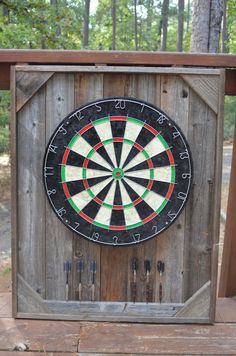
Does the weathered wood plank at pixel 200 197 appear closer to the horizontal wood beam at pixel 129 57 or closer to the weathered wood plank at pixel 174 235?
the weathered wood plank at pixel 174 235

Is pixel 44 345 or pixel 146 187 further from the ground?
pixel 146 187

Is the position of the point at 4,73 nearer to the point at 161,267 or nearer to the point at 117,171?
the point at 117,171

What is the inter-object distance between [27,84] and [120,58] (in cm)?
66

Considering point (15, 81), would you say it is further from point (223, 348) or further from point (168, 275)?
point (223, 348)

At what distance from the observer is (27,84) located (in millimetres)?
2943

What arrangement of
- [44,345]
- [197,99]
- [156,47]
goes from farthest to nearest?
[156,47], [197,99], [44,345]

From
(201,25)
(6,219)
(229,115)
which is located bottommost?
(6,219)

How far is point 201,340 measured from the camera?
2.85m

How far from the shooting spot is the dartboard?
9.58 feet

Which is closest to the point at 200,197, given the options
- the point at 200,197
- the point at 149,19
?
the point at 200,197

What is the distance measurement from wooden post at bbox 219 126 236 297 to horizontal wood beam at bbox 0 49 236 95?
757 millimetres

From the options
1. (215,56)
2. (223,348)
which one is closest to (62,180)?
(215,56)

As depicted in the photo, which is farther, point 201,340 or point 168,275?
point 168,275

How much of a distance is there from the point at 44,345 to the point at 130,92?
1747 mm
